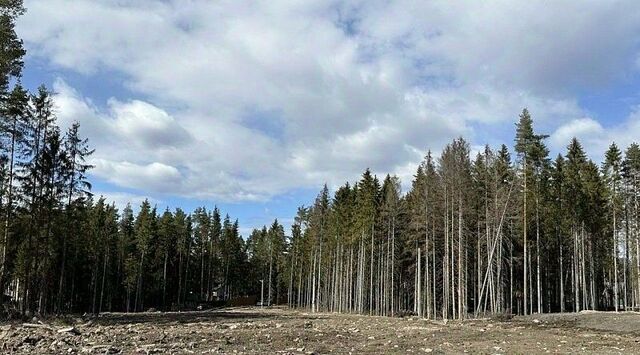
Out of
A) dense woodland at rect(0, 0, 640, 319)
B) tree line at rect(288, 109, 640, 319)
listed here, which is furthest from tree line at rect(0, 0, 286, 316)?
tree line at rect(288, 109, 640, 319)

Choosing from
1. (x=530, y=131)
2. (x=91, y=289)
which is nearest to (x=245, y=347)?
(x=530, y=131)

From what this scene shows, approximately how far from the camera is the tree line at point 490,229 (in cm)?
4195

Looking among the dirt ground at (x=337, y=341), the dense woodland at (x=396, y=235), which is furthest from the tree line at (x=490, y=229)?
the dirt ground at (x=337, y=341)

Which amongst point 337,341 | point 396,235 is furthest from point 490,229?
point 337,341

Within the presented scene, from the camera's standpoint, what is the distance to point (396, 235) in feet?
190

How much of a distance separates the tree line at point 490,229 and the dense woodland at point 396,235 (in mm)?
163

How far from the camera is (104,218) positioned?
63781 millimetres

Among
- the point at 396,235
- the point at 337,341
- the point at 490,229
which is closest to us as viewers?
the point at 337,341

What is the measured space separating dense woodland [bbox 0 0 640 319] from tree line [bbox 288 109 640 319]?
16 cm

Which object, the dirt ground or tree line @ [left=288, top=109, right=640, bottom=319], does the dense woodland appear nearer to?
tree line @ [left=288, top=109, right=640, bottom=319]

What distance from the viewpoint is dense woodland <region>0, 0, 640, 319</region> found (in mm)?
34344

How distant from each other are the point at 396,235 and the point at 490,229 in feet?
45.0

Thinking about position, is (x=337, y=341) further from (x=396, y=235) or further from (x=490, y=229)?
(x=396, y=235)

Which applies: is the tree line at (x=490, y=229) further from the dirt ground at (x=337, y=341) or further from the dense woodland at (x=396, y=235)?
the dirt ground at (x=337, y=341)
